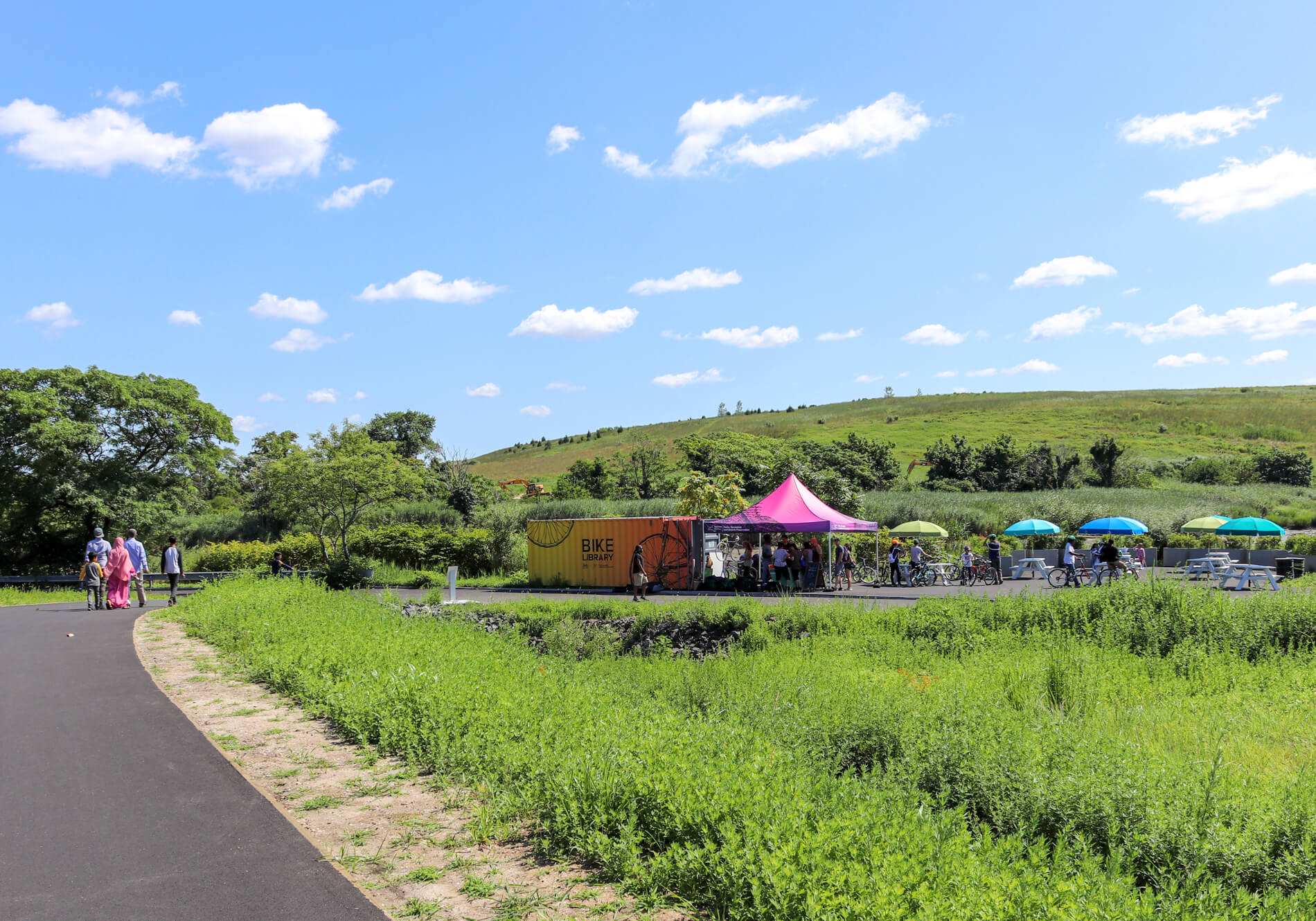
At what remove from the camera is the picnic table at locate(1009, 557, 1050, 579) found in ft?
98.5

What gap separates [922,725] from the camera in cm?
694

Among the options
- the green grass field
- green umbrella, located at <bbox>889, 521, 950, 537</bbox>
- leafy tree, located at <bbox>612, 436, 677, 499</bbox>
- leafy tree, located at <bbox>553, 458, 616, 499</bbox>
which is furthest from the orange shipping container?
leafy tree, located at <bbox>612, 436, 677, 499</bbox>

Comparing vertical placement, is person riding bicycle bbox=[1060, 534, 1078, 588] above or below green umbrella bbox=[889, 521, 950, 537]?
below

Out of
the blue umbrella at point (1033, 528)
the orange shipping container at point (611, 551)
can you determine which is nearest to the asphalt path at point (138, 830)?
the orange shipping container at point (611, 551)

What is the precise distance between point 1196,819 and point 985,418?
349 ft

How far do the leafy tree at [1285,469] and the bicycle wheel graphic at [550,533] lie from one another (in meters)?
59.4

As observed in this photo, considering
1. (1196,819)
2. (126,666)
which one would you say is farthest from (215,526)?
(1196,819)

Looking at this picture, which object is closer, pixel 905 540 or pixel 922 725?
pixel 922 725

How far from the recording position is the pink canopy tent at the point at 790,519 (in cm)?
2469

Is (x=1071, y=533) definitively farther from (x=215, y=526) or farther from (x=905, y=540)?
(x=215, y=526)

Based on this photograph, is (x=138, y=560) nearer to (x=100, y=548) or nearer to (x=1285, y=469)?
(x=100, y=548)

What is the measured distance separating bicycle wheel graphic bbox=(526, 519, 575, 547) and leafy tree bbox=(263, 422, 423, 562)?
13.9 ft

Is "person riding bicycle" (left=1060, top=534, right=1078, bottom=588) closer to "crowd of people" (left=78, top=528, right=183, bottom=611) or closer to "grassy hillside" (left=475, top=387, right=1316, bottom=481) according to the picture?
"crowd of people" (left=78, top=528, right=183, bottom=611)

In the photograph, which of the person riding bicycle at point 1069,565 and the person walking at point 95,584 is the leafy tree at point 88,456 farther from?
the person riding bicycle at point 1069,565
